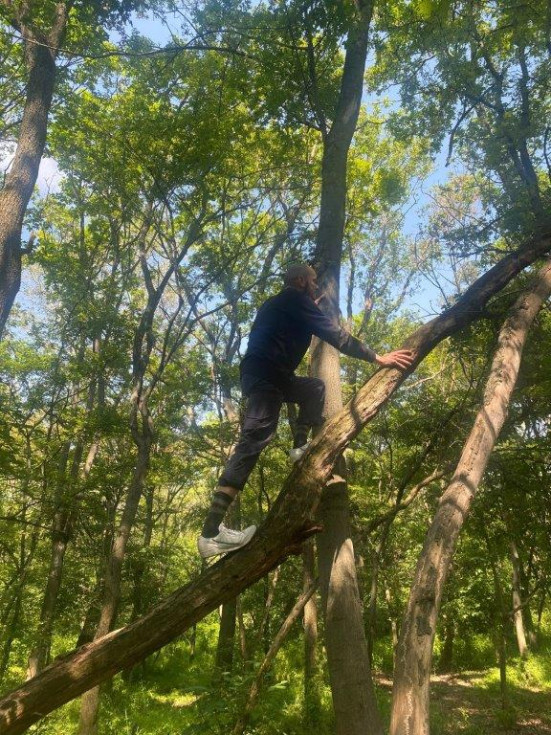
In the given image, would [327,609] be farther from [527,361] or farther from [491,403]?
[527,361]

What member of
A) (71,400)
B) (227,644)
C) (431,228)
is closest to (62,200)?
(71,400)

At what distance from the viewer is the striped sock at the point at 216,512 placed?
3.22m

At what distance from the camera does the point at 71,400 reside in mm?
12969

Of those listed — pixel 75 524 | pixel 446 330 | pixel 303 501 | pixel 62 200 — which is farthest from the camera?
pixel 62 200

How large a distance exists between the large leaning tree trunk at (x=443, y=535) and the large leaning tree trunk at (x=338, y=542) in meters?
0.59

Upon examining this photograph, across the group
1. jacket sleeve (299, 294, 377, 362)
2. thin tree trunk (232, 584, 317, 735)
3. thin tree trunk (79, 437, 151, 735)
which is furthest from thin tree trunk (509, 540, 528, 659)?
jacket sleeve (299, 294, 377, 362)

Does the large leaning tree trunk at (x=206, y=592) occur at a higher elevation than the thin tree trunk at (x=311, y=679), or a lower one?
higher

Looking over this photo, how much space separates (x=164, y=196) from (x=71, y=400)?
7.44m

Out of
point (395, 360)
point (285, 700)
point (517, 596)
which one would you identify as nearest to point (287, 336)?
point (395, 360)

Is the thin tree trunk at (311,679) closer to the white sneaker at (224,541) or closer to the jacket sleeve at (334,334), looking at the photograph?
the white sneaker at (224,541)

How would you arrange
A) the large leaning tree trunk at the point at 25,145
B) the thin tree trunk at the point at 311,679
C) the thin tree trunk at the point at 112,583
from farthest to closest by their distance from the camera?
the thin tree trunk at the point at 311,679
the thin tree trunk at the point at 112,583
the large leaning tree trunk at the point at 25,145

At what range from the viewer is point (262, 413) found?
11.1ft

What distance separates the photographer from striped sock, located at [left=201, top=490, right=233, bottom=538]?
3223 mm

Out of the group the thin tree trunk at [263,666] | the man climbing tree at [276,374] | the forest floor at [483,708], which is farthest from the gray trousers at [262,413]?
the forest floor at [483,708]
